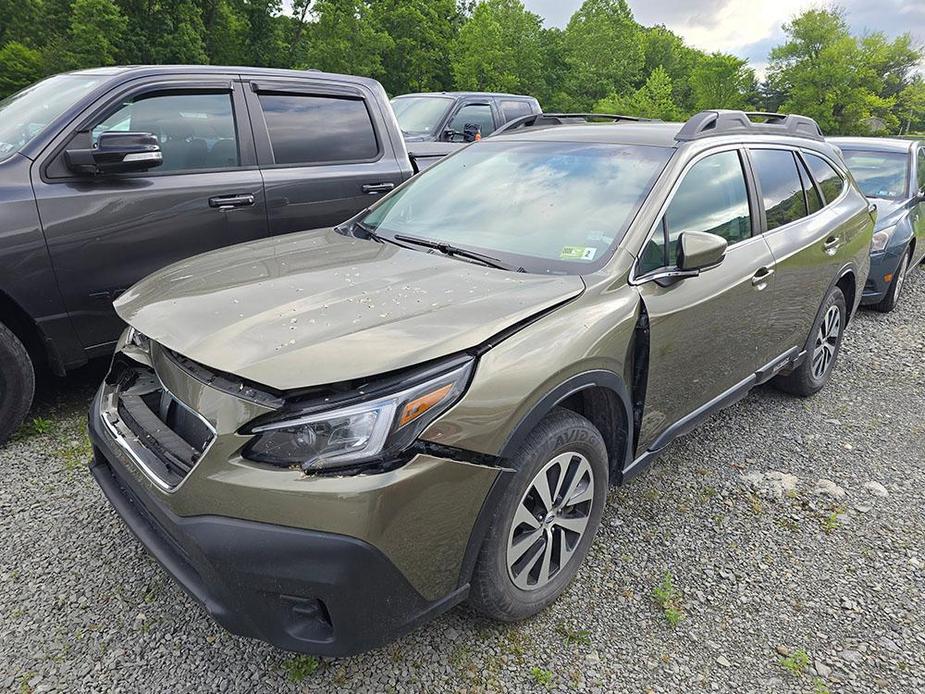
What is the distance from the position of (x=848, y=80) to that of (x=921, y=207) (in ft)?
128

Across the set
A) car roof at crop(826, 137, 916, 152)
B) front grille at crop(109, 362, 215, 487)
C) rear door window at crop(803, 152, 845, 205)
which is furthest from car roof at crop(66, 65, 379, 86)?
car roof at crop(826, 137, 916, 152)

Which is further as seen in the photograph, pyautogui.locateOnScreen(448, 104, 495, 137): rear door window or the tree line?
the tree line

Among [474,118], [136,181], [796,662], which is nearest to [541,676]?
[796,662]

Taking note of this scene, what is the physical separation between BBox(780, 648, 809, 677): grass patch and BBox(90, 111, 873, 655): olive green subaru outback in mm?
770

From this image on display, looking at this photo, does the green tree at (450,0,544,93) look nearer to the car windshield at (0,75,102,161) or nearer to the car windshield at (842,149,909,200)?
the car windshield at (842,149,909,200)

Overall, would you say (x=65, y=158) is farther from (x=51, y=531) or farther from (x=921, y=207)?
(x=921, y=207)

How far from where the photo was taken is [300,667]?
6.79ft

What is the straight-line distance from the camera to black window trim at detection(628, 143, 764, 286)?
2.50 meters

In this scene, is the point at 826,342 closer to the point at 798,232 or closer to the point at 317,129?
the point at 798,232

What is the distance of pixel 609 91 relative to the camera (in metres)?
40.9

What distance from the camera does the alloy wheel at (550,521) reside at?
213 cm

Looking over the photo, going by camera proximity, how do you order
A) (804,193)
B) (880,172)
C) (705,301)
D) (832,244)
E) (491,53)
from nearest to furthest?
(705,301), (804,193), (832,244), (880,172), (491,53)

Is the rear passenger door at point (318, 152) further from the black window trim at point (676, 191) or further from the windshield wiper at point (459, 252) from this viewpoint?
the black window trim at point (676, 191)

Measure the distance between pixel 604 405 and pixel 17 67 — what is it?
3245cm
